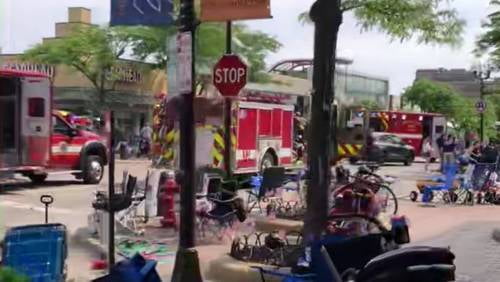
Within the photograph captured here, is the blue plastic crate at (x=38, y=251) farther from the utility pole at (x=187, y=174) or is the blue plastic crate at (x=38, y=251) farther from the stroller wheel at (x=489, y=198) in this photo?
the stroller wheel at (x=489, y=198)

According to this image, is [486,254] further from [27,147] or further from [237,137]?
[27,147]

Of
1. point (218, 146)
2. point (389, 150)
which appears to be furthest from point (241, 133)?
point (389, 150)

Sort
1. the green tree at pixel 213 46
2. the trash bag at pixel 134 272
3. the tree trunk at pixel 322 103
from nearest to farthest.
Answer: the trash bag at pixel 134 272 → the tree trunk at pixel 322 103 → the green tree at pixel 213 46

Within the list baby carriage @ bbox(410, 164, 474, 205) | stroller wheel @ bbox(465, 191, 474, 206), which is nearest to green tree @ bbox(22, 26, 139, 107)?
baby carriage @ bbox(410, 164, 474, 205)

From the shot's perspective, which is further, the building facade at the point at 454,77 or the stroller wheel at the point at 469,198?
the building facade at the point at 454,77

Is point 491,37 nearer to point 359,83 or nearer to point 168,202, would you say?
point 168,202

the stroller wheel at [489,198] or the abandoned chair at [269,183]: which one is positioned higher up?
the abandoned chair at [269,183]

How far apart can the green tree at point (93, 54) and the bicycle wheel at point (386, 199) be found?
2846 centimetres

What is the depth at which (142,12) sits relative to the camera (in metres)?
7.17

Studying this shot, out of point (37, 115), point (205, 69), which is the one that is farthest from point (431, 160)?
point (37, 115)

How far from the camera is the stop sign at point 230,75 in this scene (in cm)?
1253

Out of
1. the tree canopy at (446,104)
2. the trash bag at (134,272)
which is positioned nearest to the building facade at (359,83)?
the tree canopy at (446,104)

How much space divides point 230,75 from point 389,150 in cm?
2533

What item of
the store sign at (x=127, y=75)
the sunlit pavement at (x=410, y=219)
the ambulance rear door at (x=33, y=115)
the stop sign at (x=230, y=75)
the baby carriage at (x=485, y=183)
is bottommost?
the sunlit pavement at (x=410, y=219)
